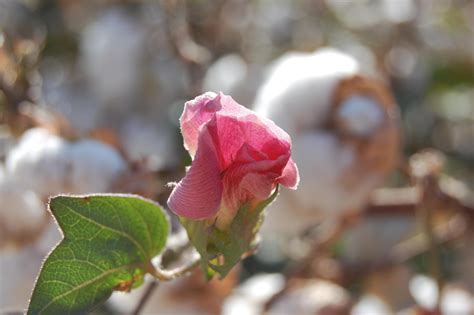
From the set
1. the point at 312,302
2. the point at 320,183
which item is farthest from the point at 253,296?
the point at 320,183

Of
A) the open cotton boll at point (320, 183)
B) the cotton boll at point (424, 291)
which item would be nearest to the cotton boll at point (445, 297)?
the cotton boll at point (424, 291)

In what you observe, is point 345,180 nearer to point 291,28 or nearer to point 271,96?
point 271,96

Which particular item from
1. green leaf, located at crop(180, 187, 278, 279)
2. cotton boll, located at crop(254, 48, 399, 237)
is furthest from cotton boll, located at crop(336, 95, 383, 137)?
green leaf, located at crop(180, 187, 278, 279)

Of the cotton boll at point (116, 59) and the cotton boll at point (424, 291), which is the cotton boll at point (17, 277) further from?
the cotton boll at point (116, 59)

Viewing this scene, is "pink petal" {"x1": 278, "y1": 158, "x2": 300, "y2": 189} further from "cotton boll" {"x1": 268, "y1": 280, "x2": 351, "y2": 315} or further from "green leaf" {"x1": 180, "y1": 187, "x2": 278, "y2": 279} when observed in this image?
"cotton boll" {"x1": 268, "y1": 280, "x2": 351, "y2": 315}

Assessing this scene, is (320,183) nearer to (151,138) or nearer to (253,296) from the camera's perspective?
(253,296)

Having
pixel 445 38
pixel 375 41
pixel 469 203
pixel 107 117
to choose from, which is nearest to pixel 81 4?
pixel 107 117
